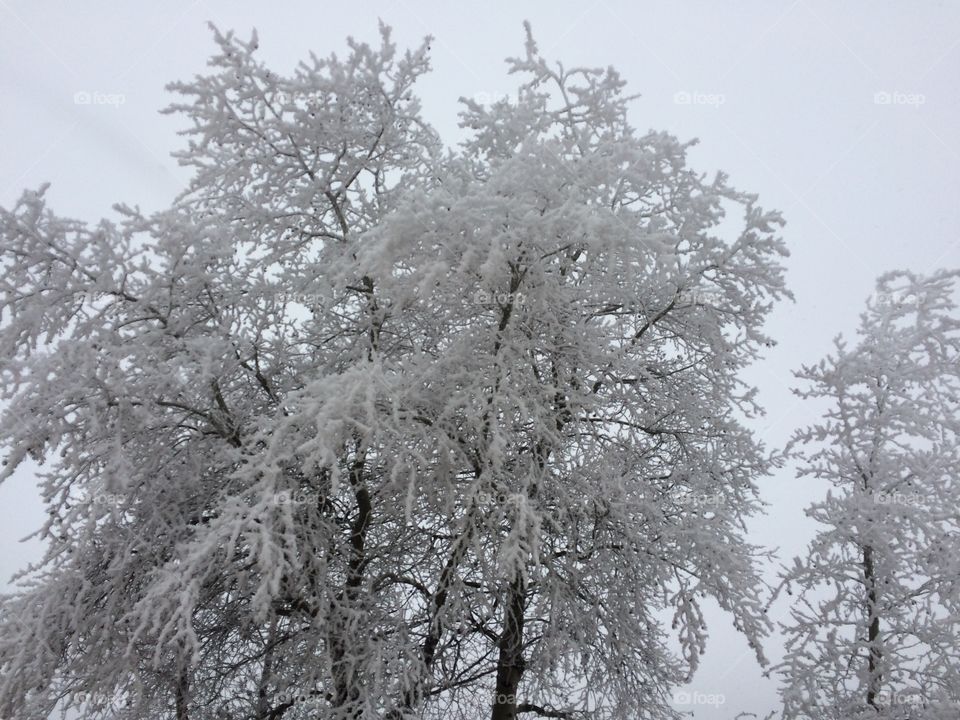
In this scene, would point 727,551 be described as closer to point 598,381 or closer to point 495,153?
point 598,381

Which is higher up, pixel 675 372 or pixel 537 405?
pixel 675 372

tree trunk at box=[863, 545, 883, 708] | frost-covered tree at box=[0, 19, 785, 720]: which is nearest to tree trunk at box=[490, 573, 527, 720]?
frost-covered tree at box=[0, 19, 785, 720]

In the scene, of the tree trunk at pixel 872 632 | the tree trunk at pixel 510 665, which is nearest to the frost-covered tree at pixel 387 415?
the tree trunk at pixel 510 665

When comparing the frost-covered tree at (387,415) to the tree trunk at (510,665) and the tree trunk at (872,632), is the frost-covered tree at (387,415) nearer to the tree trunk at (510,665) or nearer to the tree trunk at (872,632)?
the tree trunk at (510,665)

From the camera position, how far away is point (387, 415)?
7562 millimetres

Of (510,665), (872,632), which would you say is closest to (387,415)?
(510,665)

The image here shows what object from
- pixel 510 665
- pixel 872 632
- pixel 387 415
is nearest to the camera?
pixel 387 415

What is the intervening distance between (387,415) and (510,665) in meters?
3.39

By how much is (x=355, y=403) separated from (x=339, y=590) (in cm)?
266

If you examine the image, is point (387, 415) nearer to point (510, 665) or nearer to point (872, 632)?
point (510, 665)

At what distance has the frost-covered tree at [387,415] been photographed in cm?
736

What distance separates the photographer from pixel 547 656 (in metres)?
8.11

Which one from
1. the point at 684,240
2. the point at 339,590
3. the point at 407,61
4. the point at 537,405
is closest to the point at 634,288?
the point at 684,240

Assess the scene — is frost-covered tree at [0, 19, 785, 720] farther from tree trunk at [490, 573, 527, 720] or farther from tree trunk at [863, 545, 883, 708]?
tree trunk at [863, 545, 883, 708]
